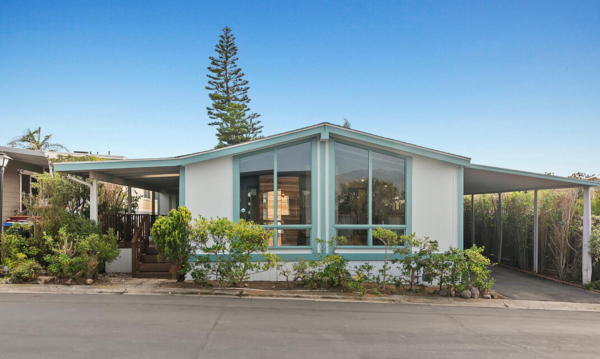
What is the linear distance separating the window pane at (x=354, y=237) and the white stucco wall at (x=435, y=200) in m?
1.25

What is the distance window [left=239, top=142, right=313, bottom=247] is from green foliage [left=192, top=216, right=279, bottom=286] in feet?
2.32

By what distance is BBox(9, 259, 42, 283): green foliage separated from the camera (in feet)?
27.3

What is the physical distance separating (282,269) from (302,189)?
201 centimetres

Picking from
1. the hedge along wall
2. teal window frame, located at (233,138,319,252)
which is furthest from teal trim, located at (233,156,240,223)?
the hedge along wall

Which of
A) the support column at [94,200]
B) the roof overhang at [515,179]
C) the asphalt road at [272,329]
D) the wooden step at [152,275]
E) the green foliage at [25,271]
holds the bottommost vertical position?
the wooden step at [152,275]

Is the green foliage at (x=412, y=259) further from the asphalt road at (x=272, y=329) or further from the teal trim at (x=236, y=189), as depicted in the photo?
the teal trim at (x=236, y=189)

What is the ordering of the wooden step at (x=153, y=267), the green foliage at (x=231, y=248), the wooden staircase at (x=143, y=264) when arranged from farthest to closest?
the wooden step at (x=153, y=267) < the wooden staircase at (x=143, y=264) < the green foliage at (x=231, y=248)

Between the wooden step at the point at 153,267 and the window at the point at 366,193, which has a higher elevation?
the window at the point at 366,193

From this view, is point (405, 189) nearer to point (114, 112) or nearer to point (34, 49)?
point (34, 49)

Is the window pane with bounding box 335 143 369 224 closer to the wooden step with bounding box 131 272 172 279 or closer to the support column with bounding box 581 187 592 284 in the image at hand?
the wooden step with bounding box 131 272 172 279

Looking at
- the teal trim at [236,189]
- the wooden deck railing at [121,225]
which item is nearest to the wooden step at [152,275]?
the wooden deck railing at [121,225]

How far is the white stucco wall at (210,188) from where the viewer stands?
9.17 m

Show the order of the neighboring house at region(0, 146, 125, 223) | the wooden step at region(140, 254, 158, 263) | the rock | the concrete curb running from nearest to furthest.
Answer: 1. the concrete curb
2. the rock
3. the wooden step at region(140, 254, 158, 263)
4. the neighboring house at region(0, 146, 125, 223)

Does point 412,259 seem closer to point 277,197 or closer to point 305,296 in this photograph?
point 305,296
